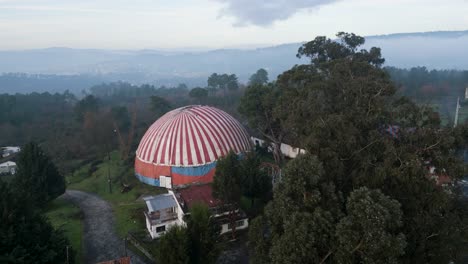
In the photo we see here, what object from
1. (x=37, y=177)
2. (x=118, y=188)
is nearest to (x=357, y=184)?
(x=37, y=177)

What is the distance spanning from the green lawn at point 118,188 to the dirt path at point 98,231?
2.24ft

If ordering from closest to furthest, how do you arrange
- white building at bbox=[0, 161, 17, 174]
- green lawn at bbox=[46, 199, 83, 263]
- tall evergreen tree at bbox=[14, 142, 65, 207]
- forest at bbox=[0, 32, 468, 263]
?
forest at bbox=[0, 32, 468, 263] < green lawn at bbox=[46, 199, 83, 263] < tall evergreen tree at bbox=[14, 142, 65, 207] < white building at bbox=[0, 161, 17, 174]

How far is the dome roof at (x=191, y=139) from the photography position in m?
33.8

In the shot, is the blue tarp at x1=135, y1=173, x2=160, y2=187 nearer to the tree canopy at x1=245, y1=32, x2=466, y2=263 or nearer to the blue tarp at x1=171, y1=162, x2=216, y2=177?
the blue tarp at x1=171, y1=162, x2=216, y2=177

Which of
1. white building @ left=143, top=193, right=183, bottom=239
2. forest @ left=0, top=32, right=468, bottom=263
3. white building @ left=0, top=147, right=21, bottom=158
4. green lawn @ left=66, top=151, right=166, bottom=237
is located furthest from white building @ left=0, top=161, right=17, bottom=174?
forest @ left=0, top=32, right=468, bottom=263

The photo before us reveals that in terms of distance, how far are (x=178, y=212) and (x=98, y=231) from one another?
6.89 metres

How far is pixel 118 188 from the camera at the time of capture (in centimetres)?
3559

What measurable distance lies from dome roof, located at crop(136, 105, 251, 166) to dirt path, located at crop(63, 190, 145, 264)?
6583mm

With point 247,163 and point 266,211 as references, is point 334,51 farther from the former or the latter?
point 266,211

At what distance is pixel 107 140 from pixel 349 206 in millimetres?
44308

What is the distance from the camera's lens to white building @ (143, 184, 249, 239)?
2472 cm

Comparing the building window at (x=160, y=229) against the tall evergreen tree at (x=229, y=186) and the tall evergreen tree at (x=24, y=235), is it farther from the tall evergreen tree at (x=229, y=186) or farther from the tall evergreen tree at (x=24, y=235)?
the tall evergreen tree at (x=24, y=235)

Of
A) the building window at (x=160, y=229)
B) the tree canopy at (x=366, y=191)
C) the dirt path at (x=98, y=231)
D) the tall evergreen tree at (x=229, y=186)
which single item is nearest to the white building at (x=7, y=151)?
the dirt path at (x=98, y=231)

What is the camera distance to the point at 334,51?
112ft
